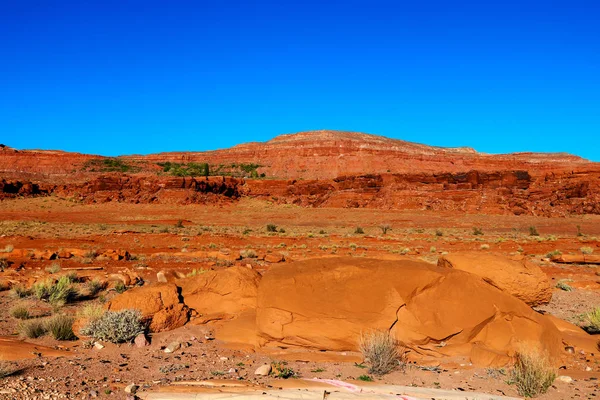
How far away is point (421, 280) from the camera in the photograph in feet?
24.6

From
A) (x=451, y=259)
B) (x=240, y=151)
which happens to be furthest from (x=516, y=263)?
(x=240, y=151)

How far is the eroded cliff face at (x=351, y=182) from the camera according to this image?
191 feet

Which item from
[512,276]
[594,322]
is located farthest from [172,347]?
[594,322]

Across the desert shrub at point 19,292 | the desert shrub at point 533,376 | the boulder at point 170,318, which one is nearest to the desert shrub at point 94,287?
the desert shrub at point 19,292

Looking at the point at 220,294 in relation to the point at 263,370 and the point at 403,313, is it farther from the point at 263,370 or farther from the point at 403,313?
the point at 403,313

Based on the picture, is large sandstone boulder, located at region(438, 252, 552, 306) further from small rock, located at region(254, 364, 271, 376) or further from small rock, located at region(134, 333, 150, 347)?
small rock, located at region(134, 333, 150, 347)

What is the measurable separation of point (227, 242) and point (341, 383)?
20.8 meters

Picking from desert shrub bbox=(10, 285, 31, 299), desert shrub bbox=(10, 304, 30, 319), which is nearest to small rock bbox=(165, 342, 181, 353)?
desert shrub bbox=(10, 304, 30, 319)

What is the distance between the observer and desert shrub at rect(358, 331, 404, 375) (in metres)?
6.46

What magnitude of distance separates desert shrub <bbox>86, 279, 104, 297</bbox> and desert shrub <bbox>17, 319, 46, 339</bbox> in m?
3.44

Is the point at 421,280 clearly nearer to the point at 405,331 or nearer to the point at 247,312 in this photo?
the point at 405,331

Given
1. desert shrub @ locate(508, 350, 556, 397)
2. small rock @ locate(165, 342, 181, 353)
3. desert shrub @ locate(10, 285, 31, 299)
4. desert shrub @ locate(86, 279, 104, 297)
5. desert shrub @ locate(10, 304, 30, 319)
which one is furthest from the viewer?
desert shrub @ locate(86, 279, 104, 297)

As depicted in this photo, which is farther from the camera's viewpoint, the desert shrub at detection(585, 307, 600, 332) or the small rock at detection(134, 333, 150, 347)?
the desert shrub at detection(585, 307, 600, 332)

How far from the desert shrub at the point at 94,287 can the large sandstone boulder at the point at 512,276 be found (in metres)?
8.46
